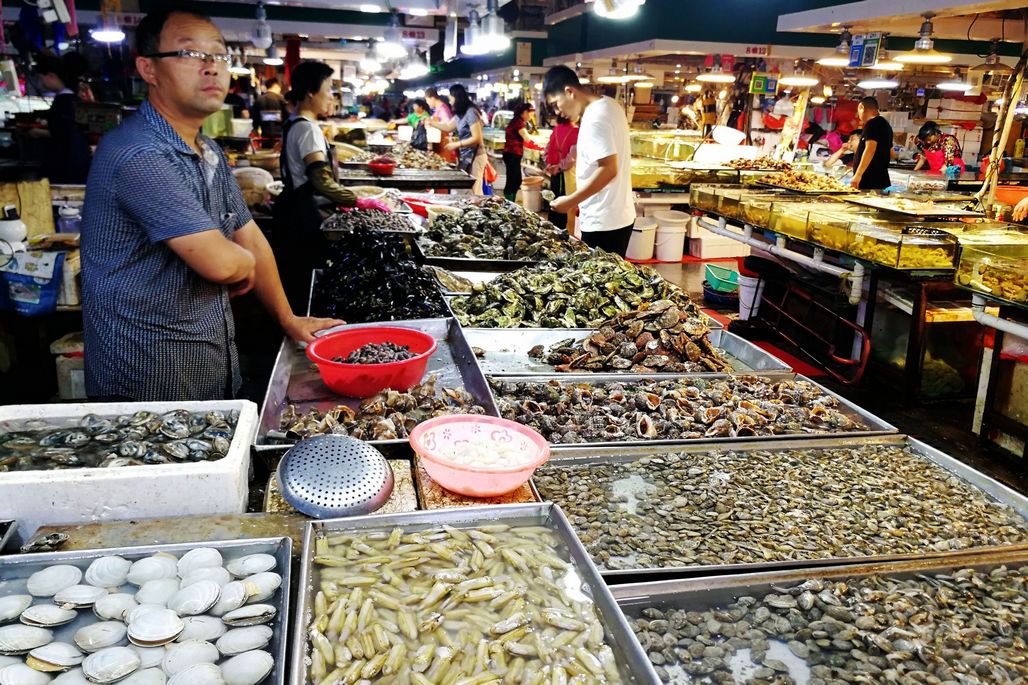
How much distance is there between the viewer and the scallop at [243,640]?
50.7 inches

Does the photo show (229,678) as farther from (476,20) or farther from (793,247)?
(476,20)

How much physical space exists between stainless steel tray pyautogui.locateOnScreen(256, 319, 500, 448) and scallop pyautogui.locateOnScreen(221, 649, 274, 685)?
948mm

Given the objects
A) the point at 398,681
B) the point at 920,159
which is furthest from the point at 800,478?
the point at 920,159

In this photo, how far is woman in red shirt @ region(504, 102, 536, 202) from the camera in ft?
41.7

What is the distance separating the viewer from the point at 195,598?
1.37 m

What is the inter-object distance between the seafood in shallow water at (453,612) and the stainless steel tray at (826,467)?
1.29 feet

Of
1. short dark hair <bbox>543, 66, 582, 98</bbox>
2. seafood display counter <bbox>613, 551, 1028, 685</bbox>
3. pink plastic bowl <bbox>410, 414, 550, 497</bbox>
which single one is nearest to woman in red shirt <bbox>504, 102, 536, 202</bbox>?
short dark hair <bbox>543, 66, 582, 98</bbox>

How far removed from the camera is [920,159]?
14.5 m

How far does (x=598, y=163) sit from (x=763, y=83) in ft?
20.2

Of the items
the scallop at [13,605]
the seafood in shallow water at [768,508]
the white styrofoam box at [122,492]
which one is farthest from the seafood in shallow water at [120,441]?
the seafood in shallow water at [768,508]

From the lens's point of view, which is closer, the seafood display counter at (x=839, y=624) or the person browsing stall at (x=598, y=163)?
the seafood display counter at (x=839, y=624)

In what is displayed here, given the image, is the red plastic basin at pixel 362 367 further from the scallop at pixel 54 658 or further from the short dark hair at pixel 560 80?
the short dark hair at pixel 560 80

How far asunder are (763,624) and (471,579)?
77 cm

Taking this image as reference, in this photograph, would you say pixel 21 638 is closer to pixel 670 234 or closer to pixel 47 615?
pixel 47 615
